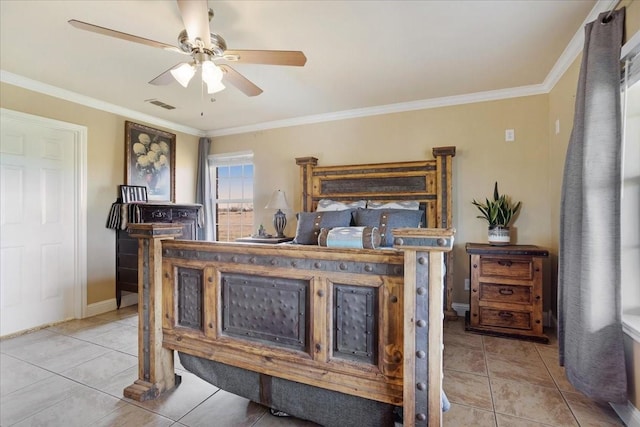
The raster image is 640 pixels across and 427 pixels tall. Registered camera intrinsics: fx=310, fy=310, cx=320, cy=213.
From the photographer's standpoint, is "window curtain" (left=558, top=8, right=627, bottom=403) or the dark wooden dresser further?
the dark wooden dresser

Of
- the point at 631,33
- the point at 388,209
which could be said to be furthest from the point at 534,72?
the point at 388,209

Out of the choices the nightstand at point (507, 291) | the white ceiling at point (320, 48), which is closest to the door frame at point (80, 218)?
the white ceiling at point (320, 48)

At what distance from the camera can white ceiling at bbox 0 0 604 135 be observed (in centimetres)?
197

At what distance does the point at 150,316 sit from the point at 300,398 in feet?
3.37

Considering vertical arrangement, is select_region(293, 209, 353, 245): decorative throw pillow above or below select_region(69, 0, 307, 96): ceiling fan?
below

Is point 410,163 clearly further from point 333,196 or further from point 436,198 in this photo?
point 333,196

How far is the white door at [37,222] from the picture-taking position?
294cm

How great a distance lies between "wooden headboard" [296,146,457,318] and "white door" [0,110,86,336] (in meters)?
2.60

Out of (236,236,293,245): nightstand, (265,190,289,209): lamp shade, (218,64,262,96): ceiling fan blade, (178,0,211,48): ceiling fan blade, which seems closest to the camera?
(178,0,211,48): ceiling fan blade

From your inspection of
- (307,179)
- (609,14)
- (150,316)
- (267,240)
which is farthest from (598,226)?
(267,240)

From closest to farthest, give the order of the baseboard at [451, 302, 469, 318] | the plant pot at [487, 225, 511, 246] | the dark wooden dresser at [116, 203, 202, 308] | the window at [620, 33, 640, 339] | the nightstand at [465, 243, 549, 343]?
the window at [620, 33, 640, 339] → the nightstand at [465, 243, 549, 343] → the plant pot at [487, 225, 511, 246] → the baseboard at [451, 302, 469, 318] → the dark wooden dresser at [116, 203, 202, 308]

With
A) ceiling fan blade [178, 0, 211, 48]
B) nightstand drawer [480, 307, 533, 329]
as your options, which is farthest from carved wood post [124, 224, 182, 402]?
nightstand drawer [480, 307, 533, 329]

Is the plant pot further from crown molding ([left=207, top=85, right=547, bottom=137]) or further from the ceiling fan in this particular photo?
the ceiling fan

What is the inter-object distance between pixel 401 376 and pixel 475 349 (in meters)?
1.67
